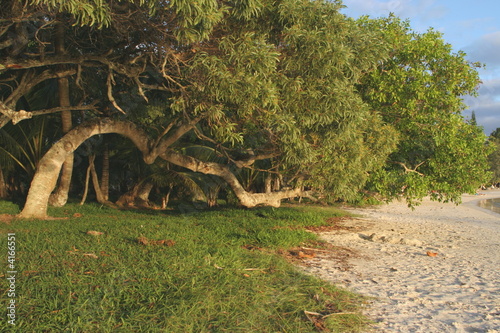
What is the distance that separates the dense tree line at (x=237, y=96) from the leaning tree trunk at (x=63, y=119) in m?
0.03

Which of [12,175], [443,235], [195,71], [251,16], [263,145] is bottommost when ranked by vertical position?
[443,235]

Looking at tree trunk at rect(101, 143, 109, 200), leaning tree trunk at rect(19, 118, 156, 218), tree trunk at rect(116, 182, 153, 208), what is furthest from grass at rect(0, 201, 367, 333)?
tree trunk at rect(116, 182, 153, 208)

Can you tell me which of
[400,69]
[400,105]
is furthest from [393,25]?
[400,105]

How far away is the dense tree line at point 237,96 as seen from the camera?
789cm

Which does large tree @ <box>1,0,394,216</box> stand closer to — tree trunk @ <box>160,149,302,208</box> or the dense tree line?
the dense tree line

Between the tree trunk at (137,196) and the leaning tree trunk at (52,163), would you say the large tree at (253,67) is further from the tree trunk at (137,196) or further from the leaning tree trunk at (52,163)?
the tree trunk at (137,196)

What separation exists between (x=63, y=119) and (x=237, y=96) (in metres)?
5.82

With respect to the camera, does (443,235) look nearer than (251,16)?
No

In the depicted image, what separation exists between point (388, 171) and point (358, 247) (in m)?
3.94

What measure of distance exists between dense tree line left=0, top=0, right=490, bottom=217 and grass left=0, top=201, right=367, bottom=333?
272cm

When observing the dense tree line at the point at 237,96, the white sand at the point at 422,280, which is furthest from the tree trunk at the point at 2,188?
the white sand at the point at 422,280

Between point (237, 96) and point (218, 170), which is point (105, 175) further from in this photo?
point (237, 96)

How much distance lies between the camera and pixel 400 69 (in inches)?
480

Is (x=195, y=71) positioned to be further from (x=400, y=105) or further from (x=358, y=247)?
(x=400, y=105)
